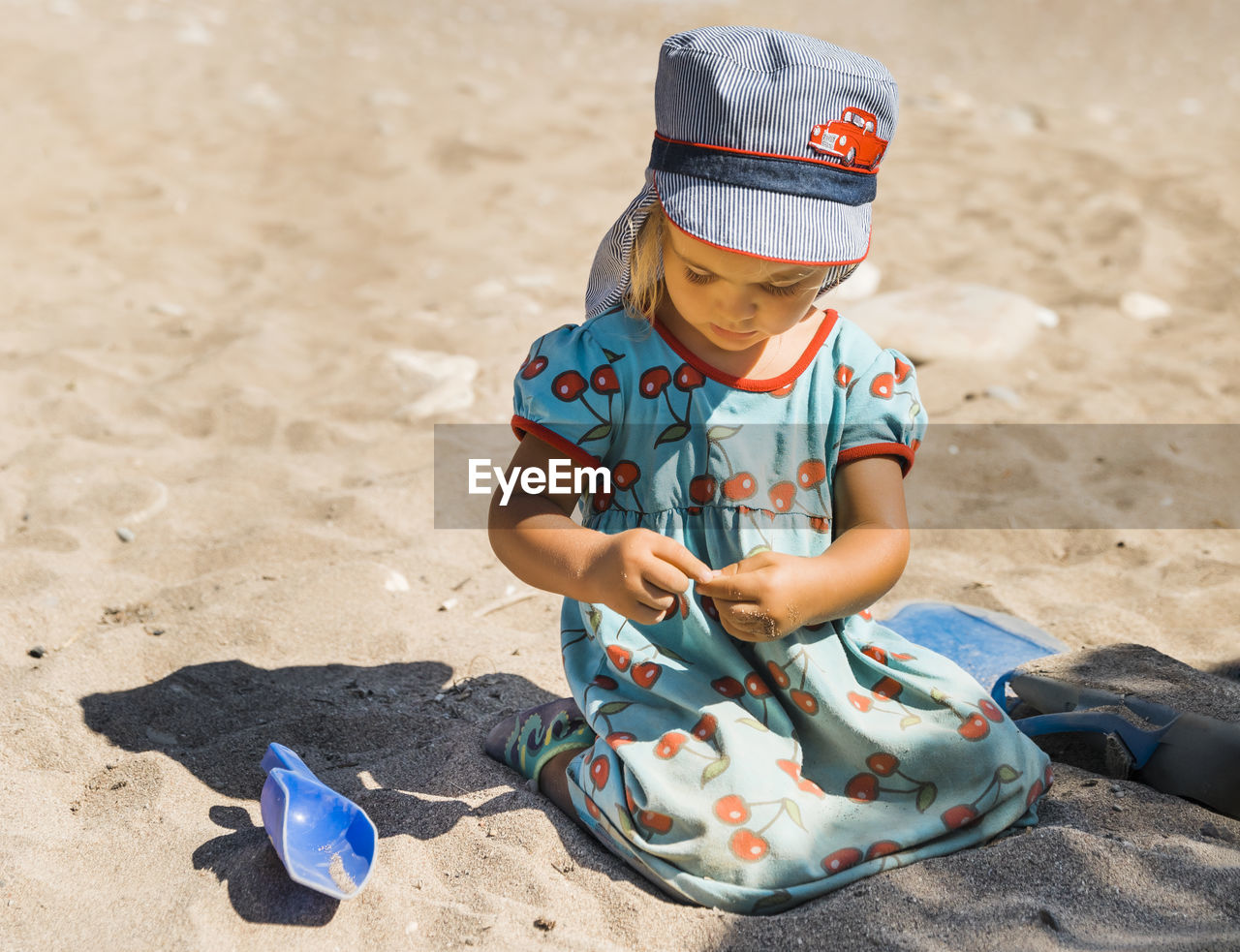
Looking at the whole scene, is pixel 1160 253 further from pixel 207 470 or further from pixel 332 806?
pixel 332 806

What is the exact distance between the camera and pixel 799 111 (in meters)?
1.72

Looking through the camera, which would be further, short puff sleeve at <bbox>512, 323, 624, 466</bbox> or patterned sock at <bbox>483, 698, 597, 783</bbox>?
patterned sock at <bbox>483, 698, 597, 783</bbox>

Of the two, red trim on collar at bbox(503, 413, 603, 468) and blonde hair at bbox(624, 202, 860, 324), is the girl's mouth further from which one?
red trim on collar at bbox(503, 413, 603, 468)

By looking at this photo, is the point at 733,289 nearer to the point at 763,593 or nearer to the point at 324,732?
the point at 763,593

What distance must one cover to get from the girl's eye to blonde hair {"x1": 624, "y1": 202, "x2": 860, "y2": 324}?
0.06 metres

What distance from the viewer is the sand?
1840mm

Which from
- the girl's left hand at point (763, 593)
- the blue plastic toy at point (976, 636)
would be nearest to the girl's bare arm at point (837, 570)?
the girl's left hand at point (763, 593)

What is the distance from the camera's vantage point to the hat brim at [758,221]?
1729 mm

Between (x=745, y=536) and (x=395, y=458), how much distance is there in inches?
77.6

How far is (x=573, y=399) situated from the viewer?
196 centimetres

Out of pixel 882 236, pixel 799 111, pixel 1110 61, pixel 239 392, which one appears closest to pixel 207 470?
pixel 239 392

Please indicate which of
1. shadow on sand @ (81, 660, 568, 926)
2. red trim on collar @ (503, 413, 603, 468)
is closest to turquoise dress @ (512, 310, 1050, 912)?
red trim on collar @ (503, 413, 603, 468)

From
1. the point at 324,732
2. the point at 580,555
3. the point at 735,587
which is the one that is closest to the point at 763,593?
the point at 735,587

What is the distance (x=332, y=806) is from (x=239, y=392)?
2384mm
